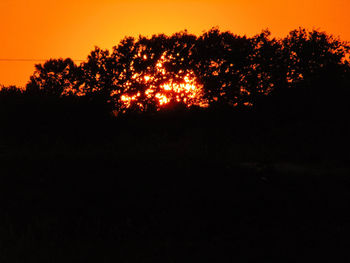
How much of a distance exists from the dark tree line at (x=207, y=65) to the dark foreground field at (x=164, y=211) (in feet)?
84.3

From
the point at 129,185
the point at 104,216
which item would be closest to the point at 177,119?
the point at 129,185

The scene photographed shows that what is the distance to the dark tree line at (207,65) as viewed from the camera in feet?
144

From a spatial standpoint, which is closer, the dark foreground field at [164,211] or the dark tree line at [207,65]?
the dark foreground field at [164,211]

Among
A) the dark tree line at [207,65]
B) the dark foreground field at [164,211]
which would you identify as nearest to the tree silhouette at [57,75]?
the dark tree line at [207,65]

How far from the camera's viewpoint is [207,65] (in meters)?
45.0

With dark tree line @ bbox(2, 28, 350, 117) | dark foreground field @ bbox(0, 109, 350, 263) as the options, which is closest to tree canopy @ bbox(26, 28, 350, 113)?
dark tree line @ bbox(2, 28, 350, 117)

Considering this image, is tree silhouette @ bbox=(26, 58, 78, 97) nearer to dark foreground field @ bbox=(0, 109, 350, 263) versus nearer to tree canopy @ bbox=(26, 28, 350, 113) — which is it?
tree canopy @ bbox=(26, 28, 350, 113)

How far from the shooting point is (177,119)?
3669 cm

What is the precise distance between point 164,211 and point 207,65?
35450 millimetres

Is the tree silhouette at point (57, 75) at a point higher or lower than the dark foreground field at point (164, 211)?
higher

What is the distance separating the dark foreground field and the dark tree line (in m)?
25.7

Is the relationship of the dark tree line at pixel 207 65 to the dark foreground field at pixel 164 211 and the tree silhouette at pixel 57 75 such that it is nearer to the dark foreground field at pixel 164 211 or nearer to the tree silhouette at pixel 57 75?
the tree silhouette at pixel 57 75

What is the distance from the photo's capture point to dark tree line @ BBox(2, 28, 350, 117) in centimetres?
4381

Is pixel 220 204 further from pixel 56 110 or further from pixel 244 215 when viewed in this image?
pixel 56 110
